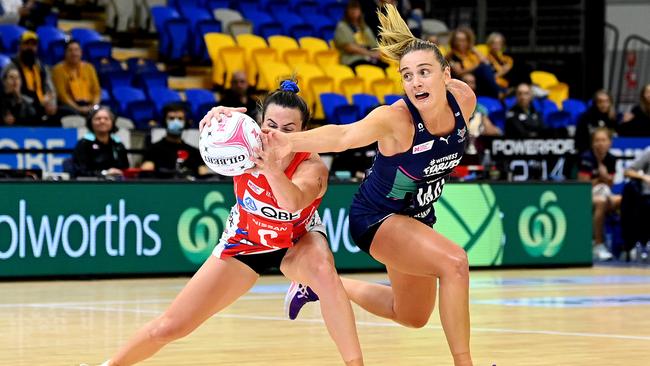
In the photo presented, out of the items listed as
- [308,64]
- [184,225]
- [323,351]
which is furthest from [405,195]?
[308,64]

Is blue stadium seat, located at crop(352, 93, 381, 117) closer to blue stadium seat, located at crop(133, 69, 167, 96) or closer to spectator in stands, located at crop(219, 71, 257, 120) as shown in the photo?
spectator in stands, located at crop(219, 71, 257, 120)

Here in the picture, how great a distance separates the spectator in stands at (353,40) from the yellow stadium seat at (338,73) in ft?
1.51

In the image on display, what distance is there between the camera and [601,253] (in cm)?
1695

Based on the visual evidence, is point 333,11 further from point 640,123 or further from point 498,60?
point 640,123

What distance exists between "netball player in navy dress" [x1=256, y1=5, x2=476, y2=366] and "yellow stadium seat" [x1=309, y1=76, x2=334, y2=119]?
11.3 meters

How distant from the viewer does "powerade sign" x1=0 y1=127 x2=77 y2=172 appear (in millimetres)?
14328

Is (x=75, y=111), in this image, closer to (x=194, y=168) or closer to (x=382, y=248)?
(x=194, y=168)

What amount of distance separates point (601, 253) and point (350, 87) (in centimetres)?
448

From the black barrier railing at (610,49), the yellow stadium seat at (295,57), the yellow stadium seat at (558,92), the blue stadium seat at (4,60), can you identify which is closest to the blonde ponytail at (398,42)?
the blue stadium seat at (4,60)

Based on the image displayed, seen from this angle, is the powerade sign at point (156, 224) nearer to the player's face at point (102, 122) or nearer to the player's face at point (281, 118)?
the player's face at point (102, 122)

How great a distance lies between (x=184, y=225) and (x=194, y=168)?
1.09m

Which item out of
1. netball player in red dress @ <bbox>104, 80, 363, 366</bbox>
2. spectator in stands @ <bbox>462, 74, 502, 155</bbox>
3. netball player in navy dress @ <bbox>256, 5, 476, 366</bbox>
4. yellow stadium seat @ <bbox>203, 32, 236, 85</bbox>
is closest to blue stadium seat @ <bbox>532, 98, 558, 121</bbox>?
spectator in stands @ <bbox>462, 74, 502, 155</bbox>

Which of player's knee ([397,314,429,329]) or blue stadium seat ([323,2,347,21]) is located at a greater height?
blue stadium seat ([323,2,347,21])

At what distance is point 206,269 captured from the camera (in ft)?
20.3
